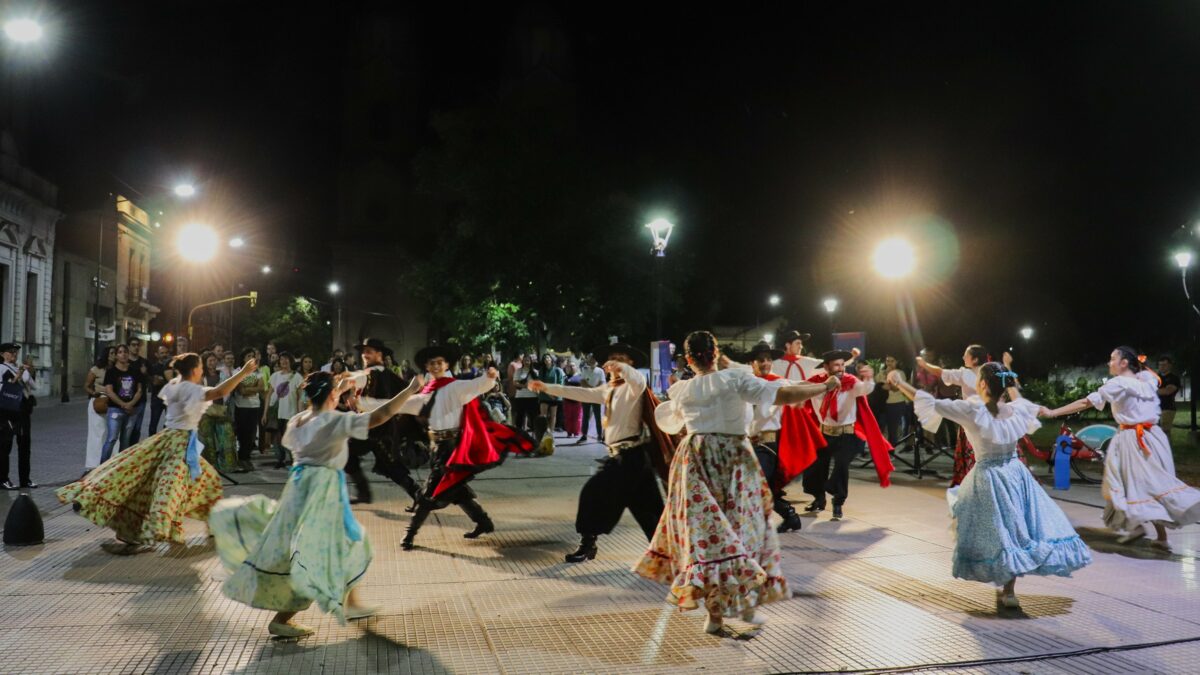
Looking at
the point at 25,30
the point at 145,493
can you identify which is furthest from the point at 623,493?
the point at 25,30

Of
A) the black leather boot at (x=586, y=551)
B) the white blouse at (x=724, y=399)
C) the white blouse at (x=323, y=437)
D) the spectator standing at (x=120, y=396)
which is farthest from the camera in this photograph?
the spectator standing at (x=120, y=396)

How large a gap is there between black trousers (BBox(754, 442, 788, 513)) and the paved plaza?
41cm

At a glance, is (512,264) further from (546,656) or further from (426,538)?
(546,656)

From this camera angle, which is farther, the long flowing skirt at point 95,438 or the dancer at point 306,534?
the long flowing skirt at point 95,438

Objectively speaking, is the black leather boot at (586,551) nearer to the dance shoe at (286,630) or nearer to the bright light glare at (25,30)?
the dance shoe at (286,630)

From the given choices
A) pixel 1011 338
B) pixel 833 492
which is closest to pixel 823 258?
pixel 1011 338

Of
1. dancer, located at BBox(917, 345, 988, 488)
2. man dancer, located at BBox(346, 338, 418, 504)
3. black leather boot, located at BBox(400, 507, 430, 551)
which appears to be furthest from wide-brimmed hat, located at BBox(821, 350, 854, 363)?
man dancer, located at BBox(346, 338, 418, 504)

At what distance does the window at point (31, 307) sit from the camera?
32.5m

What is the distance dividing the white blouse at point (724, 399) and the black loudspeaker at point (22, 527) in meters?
5.80

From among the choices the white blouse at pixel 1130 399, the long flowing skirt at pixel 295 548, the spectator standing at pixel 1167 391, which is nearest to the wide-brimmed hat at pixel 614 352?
the long flowing skirt at pixel 295 548

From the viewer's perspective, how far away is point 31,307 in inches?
1300

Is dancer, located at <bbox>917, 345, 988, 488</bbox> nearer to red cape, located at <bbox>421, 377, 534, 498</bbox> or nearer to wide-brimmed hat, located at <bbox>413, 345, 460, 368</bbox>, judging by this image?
red cape, located at <bbox>421, 377, 534, 498</bbox>

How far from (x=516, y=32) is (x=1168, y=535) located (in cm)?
4917

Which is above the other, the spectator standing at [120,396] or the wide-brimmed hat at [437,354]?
the wide-brimmed hat at [437,354]
